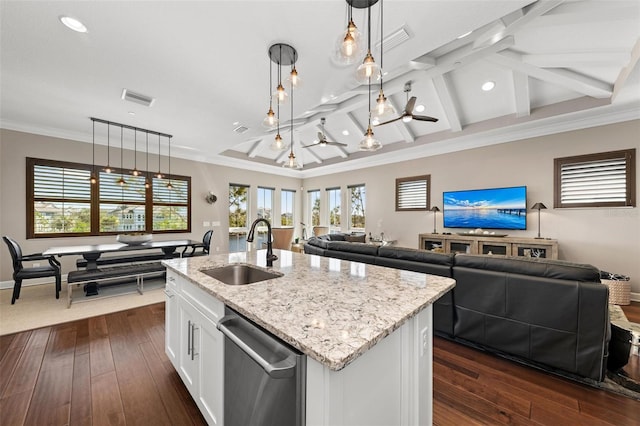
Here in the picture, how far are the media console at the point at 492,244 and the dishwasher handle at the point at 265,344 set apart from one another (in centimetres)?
437

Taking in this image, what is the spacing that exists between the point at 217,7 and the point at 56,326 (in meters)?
3.89

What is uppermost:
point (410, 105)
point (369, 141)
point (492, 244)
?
point (410, 105)

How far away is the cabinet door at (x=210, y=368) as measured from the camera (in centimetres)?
132

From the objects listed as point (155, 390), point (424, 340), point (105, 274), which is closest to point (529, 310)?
point (424, 340)

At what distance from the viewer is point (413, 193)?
621cm

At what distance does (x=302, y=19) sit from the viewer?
6.64 feet

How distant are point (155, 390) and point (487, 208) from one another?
19.0 ft

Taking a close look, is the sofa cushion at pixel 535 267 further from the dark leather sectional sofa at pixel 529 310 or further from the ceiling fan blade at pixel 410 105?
the ceiling fan blade at pixel 410 105

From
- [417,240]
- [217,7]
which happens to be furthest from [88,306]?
[417,240]

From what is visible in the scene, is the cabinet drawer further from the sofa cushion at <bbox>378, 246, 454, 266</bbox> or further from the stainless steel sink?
the sofa cushion at <bbox>378, 246, 454, 266</bbox>

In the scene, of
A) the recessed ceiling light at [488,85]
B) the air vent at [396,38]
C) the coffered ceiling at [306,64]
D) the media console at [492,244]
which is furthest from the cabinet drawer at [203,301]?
the recessed ceiling light at [488,85]

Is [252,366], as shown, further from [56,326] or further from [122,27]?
[56,326]

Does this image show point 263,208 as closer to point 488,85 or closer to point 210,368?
point 488,85

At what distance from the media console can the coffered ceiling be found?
6.56 feet
